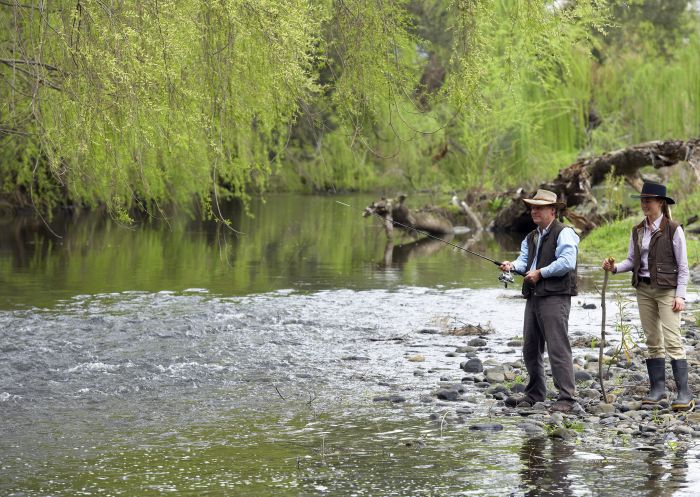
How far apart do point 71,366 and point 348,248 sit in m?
14.4

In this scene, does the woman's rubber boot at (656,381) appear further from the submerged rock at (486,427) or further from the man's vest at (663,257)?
the submerged rock at (486,427)

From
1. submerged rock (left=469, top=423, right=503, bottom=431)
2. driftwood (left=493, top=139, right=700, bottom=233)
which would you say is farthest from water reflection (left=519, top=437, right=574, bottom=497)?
driftwood (left=493, top=139, right=700, bottom=233)

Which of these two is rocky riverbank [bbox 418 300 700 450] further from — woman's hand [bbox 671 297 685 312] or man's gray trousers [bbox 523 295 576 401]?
woman's hand [bbox 671 297 685 312]

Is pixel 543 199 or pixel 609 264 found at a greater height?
pixel 543 199

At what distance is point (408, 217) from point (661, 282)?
1849 cm

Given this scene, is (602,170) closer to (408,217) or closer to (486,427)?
(408,217)

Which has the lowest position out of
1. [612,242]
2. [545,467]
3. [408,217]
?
[545,467]

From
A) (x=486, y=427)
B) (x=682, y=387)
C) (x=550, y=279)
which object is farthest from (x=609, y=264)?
(x=486, y=427)

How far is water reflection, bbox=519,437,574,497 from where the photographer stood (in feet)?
22.6

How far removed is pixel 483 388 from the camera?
9.95 meters

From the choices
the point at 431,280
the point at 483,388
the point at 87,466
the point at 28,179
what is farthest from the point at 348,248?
the point at 87,466

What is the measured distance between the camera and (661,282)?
883cm

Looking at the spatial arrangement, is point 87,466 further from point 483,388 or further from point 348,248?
point 348,248

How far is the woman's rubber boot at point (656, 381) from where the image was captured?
9.05 m
